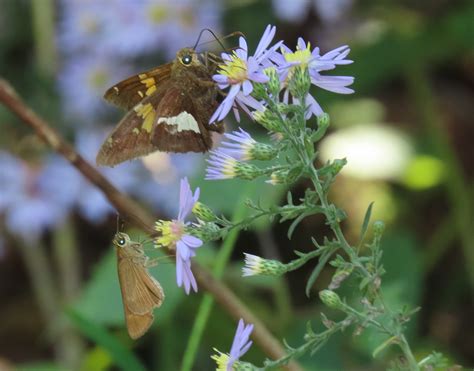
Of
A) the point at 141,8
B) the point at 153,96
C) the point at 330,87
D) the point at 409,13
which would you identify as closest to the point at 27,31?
the point at 141,8

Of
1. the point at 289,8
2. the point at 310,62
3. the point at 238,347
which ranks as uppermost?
the point at 310,62

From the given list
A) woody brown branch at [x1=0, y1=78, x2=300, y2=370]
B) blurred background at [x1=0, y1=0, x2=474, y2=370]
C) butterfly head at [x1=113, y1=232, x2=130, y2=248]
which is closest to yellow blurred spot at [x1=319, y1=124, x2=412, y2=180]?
blurred background at [x1=0, y1=0, x2=474, y2=370]

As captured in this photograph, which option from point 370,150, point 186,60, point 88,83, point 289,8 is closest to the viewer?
point 186,60

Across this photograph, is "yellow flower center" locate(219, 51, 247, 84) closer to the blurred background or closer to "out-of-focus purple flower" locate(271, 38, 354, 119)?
"out-of-focus purple flower" locate(271, 38, 354, 119)

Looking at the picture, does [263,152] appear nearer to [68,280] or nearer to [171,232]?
[171,232]

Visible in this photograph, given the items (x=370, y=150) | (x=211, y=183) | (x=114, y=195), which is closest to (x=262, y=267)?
(x=114, y=195)

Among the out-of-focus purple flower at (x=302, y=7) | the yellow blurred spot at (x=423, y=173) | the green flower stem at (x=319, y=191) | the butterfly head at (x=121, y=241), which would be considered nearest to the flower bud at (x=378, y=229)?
the green flower stem at (x=319, y=191)

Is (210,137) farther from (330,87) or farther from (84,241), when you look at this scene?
(84,241)
